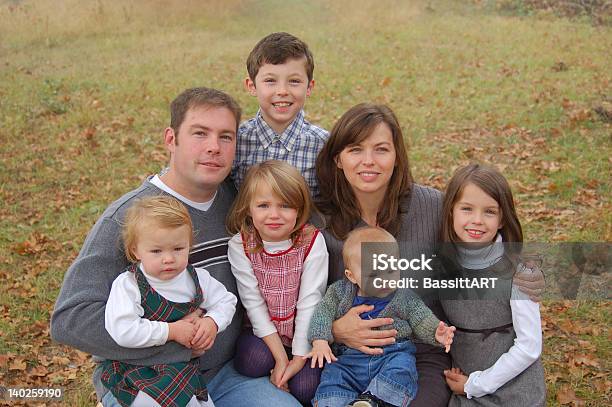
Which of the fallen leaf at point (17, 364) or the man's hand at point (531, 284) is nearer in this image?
the man's hand at point (531, 284)

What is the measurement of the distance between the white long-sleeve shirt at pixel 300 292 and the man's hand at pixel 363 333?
192 mm

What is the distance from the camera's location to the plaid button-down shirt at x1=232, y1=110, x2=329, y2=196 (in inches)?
161

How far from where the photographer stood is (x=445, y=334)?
317 centimetres

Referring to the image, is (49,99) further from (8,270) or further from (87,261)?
(87,261)

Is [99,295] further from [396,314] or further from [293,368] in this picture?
[396,314]

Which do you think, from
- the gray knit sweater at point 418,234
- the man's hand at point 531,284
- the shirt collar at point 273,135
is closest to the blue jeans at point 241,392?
the gray knit sweater at point 418,234

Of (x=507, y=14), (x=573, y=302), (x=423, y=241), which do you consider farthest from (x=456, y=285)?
(x=507, y=14)

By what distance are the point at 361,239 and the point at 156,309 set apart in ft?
3.40

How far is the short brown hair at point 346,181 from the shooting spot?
3.48 m

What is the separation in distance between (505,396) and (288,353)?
111cm

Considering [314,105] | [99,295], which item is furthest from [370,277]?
[314,105]

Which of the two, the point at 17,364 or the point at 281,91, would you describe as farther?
the point at 17,364

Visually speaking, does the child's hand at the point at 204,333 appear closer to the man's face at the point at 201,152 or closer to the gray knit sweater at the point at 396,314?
the gray knit sweater at the point at 396,314

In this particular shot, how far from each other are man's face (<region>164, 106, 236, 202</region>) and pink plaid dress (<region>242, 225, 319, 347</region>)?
352 millimetres
